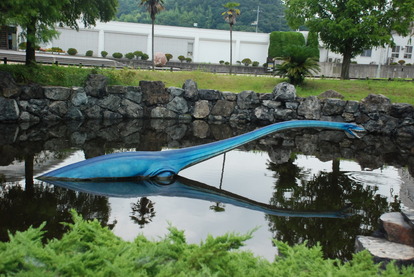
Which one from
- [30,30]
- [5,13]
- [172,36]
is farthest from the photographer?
[172,36]

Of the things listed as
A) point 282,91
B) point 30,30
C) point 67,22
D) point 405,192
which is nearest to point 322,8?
point 282,91

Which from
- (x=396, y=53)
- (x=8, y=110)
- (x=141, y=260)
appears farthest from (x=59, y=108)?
(x=396, y=53)

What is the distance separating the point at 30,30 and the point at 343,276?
14558mm

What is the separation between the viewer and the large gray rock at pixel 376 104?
16125 mm

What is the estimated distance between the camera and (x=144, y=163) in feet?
23.7

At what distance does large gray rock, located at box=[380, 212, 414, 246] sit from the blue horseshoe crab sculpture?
3.10 meters

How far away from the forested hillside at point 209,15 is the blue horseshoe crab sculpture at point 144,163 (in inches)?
2070

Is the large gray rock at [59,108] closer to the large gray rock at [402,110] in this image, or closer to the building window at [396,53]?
the large gray rock at [402,110]

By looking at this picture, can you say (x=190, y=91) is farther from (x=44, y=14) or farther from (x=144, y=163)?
(x=144, y=163)

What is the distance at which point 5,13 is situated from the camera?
12.4 m

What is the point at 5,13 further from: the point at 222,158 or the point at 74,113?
the point at 222,158

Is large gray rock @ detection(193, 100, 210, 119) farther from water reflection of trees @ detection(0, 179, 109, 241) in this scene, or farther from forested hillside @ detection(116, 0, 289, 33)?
forested hillside @ detection(116, 0, 289, 33)

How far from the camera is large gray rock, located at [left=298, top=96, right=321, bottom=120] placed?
16.7 m

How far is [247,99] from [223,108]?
3.44ft
